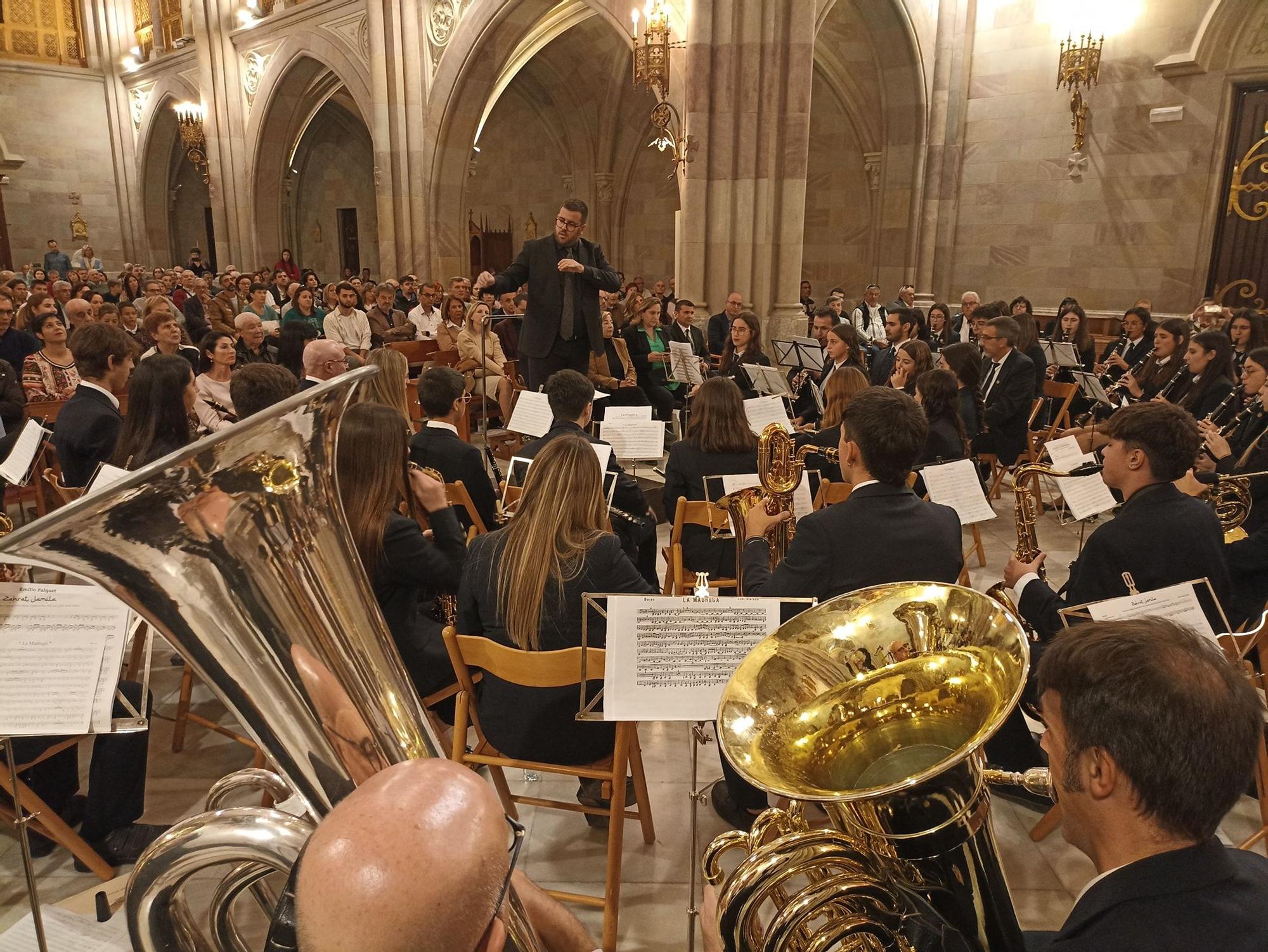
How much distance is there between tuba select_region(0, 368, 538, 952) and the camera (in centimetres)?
109

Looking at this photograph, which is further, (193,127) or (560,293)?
(193,127)

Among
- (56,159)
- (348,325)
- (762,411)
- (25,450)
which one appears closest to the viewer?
(25,450)

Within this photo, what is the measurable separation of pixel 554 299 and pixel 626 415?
1.60m

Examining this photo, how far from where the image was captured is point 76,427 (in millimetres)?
3752

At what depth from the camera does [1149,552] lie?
2.53 meters

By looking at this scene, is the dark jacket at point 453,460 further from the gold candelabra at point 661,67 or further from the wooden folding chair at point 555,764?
the gold candelabra at point 661,67

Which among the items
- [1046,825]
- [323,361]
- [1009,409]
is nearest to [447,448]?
[323,361]

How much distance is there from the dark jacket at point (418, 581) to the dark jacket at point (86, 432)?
1840 mm

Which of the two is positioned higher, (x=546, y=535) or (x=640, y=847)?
(x=546, y=535)

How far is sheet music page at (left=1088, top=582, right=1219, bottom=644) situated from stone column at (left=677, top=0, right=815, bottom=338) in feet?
21.6

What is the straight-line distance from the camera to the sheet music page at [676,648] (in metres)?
1.92

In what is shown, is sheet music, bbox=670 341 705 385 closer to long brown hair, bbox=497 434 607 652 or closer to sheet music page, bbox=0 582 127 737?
long brown hair, bbox=497 434 607 652

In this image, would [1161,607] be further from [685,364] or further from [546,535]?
[685,364]

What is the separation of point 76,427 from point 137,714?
2.47m
